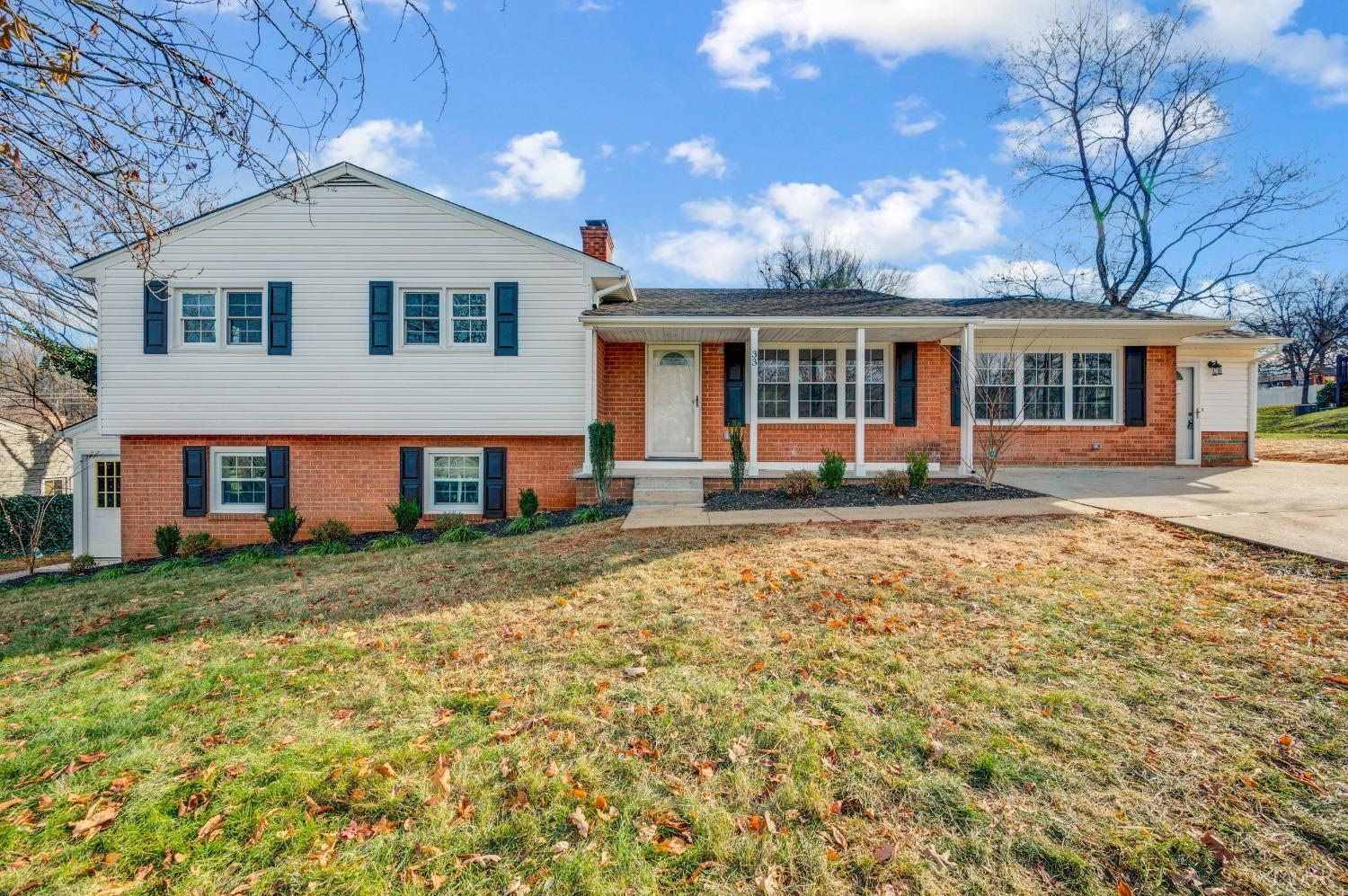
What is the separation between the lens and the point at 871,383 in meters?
11.8

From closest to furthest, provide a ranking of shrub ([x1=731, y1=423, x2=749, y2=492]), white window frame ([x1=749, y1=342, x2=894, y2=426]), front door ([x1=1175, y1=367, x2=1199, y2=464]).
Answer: shrub ([x1=731, y1=423, x2=749, y2=492]) < white window frame ([x1=749, y1=342, x2=894, y2=426]) < front door ([x1=1175, y1=367, x2=1199, y2=464])

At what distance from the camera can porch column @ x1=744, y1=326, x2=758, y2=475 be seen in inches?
404

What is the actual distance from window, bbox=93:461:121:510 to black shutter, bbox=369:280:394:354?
7.08 m

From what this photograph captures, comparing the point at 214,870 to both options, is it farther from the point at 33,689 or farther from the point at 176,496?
the point at 176,496

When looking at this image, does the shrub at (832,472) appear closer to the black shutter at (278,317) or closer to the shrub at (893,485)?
the shrub at (893,485)

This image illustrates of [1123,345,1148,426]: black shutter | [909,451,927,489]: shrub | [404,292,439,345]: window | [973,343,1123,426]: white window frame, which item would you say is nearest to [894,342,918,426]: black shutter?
[973,343,1123,426]: white window frame

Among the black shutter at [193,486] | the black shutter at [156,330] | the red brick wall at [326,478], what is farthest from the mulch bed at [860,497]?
the black shutter at [156,330]

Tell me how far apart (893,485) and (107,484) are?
15.7 meters

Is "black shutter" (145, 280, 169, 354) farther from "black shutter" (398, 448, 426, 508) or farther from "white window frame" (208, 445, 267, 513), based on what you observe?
"black shutter" (398, 448, 426, 508)

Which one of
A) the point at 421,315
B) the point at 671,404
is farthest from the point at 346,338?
the point at 671,404

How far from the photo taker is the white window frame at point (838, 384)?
38.5ft

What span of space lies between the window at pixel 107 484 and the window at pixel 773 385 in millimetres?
13542

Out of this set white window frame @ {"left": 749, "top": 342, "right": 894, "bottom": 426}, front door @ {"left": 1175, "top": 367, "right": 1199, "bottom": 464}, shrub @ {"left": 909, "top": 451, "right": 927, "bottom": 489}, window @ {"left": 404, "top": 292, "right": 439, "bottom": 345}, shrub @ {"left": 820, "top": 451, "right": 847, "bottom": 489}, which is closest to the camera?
shrub @ {"left": 909, "top": 451, "right": 927, "bottom": 489}

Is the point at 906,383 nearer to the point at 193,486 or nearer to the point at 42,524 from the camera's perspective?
the point at 193,486
